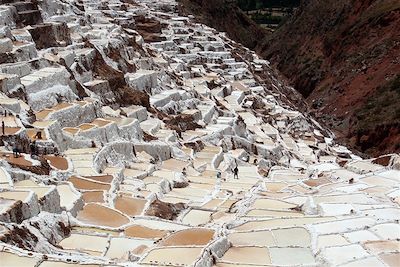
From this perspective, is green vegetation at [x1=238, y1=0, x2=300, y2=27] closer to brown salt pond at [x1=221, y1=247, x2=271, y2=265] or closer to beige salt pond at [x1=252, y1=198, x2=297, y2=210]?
beige salt pond at [x1=252, y1=198, x2=297, y2=210]

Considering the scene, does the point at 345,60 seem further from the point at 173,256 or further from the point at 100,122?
the point at 173,256

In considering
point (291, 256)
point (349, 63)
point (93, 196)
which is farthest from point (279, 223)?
point (349, 63)

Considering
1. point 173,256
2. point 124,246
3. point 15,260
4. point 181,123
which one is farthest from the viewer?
point 181,123

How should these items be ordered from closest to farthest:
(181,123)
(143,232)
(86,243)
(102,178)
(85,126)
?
(86,243) → (143,232) → (102,178) → (85,126) → (181,123)

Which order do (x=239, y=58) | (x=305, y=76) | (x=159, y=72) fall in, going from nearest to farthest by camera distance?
(x=159, y=72)
(x=239, y=58)
(x=305, y=76)

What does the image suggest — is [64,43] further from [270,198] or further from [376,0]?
[376,0]

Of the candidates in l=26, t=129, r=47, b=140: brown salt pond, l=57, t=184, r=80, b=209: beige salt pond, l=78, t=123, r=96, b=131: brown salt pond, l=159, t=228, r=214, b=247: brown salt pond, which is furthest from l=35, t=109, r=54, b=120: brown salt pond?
l=159, t=228, r=214, b=247: brown salt pond

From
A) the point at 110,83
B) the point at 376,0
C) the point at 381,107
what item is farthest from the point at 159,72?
the point at 376,0
